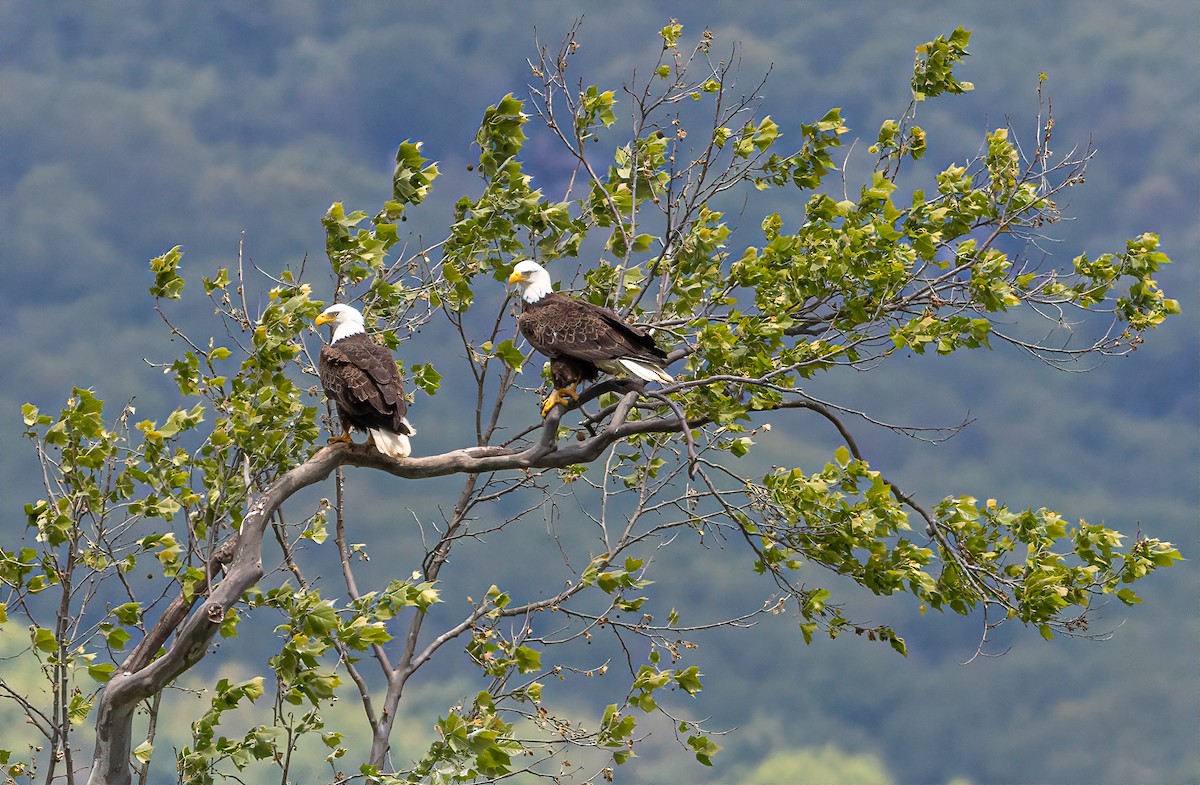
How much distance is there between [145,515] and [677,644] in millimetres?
3863

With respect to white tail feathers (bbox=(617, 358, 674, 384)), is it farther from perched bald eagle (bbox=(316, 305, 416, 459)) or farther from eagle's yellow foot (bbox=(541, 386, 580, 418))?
perched bald eagle (bbox=(316, 305, 416, 459))

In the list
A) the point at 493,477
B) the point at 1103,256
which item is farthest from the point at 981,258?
the point at 493,477

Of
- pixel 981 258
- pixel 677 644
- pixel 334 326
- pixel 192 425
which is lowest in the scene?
pixel 677 644

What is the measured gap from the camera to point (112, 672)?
22.8 feet

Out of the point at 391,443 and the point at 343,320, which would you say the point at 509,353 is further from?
the point at 343,320

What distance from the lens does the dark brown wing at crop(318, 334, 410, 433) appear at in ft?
26.2

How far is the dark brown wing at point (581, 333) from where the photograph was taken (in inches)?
327

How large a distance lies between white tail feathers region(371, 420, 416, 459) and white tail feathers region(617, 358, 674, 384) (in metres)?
1.63

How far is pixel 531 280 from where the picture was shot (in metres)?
9.58

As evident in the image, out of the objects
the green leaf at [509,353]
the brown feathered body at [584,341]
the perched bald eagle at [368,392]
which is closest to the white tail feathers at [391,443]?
the perched bald eagle at [368,392]

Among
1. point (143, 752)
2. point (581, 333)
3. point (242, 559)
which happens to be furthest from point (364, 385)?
point (143, 752)

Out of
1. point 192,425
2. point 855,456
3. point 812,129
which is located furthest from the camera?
point 812,129

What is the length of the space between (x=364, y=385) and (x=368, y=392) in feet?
0.24

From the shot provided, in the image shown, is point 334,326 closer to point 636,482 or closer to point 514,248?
point 514,248
